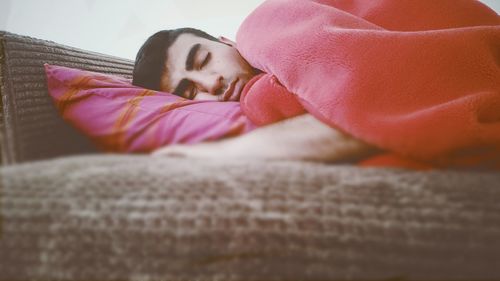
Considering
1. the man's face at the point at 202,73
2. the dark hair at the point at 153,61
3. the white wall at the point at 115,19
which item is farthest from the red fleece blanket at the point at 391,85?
the white wall at the point at 115,19

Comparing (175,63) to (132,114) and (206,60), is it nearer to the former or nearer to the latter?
(206,60)

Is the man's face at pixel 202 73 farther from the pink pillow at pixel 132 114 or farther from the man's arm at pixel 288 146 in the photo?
the man's arm at pixel 288 146

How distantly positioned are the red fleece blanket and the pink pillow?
0.05 meters

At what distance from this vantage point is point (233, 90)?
558 millimetres

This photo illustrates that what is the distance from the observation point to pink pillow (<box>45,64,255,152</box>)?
1.23 feet

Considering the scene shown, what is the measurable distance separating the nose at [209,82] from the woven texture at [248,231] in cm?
37

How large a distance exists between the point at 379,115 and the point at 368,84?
0.13 ft

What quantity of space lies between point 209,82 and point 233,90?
0.05 m

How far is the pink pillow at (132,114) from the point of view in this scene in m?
0.38

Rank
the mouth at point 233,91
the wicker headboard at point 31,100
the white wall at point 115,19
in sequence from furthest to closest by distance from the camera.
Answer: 1. the white wall at point 115,19
2. the mouth at point 233,91
3. the wicker headboard at point 31,100

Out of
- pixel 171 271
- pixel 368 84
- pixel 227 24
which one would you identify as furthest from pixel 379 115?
pixel 227 24

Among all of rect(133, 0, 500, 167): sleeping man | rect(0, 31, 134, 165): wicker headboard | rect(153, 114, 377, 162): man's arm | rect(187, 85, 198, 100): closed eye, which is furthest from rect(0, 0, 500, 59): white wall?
rect(153, 114, 377, 162): man's arm

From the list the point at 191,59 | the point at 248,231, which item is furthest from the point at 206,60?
the point at 248,231

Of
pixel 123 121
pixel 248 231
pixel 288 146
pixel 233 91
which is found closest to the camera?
pixel 248 231
